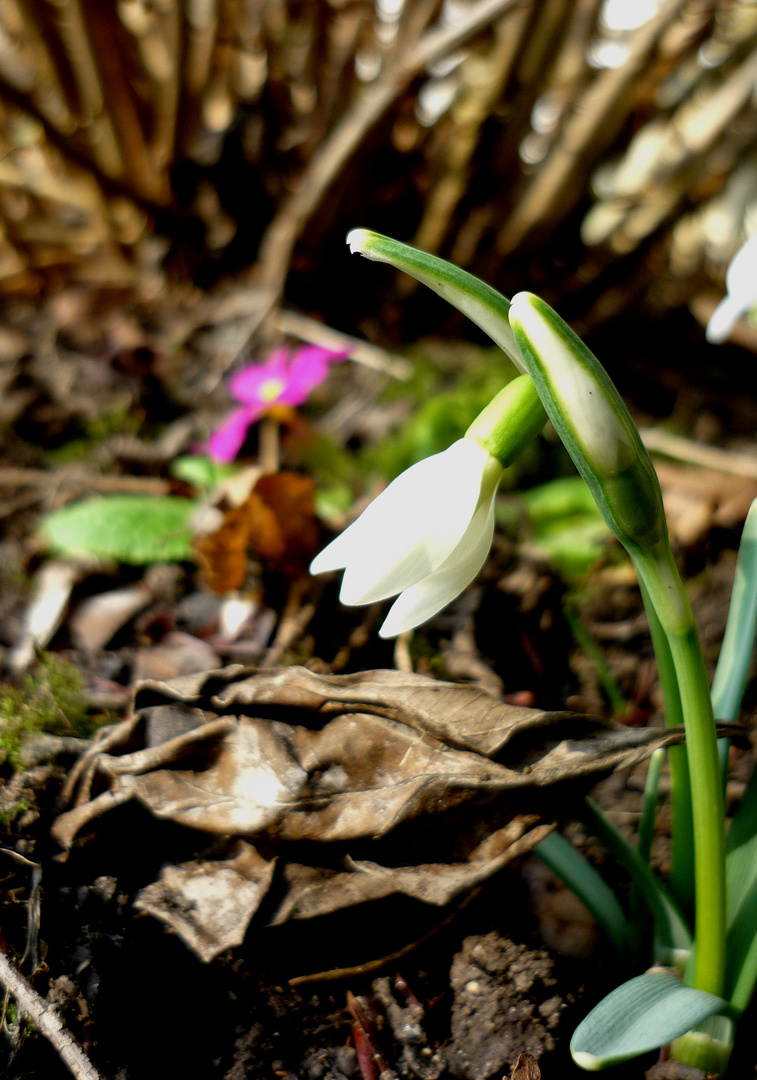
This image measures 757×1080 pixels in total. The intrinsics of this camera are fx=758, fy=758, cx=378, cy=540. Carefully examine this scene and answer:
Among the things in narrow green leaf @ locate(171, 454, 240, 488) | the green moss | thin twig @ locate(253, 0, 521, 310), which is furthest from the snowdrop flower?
thin twig @ locate(253, 0, 521, 310)

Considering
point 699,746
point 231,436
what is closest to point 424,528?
point 699,746

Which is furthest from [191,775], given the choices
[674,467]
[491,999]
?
[674,467]

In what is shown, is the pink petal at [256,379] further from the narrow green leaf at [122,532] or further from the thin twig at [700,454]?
the thin twig at [700,454]

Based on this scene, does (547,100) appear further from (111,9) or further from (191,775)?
(191,775)

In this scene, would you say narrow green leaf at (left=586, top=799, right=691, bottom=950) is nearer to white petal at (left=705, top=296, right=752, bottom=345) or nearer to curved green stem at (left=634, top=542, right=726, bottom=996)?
curved green stem at (left=634, top=542, right=726, bottom=996)

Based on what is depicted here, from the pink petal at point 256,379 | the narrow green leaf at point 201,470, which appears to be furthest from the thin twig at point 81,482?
the pink petal at point 256,379

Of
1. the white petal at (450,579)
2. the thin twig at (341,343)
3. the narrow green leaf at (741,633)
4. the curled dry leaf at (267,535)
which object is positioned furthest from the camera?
the thin twig at (341,343)
